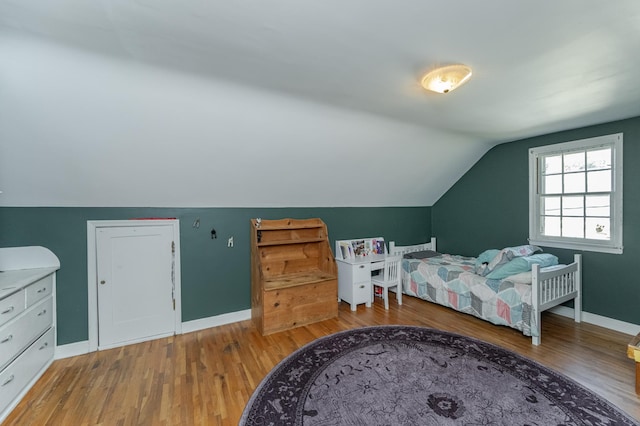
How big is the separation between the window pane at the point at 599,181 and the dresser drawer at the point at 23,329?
227 inches

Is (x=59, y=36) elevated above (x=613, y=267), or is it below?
above

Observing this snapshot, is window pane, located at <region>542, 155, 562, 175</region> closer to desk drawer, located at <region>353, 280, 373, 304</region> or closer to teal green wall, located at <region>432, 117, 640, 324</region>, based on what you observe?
teal green wall, located at <region>432, 117, 640, 324</region>

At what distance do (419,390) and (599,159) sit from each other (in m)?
3.44

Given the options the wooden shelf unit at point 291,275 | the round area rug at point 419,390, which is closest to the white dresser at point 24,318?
the round area rug at point 419,390

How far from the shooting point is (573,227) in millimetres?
3396

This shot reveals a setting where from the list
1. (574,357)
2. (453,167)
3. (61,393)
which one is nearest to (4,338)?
(61,393)

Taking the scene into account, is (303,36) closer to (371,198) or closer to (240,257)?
(240,257)

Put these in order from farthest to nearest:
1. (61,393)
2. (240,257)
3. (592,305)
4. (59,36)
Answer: (240,257)
(592,305)
(61,393)
(59,36)

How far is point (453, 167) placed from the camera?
433cm

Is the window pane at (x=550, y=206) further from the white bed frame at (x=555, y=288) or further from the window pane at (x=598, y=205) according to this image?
the white bed frame at (x=555, y=288)

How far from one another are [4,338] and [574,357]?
462cm

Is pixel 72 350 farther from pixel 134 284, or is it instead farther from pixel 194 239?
pixel 194 239

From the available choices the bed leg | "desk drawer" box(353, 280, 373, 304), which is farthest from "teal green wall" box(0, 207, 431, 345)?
the bed leg

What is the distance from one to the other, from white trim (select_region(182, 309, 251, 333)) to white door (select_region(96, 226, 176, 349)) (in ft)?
0.56
